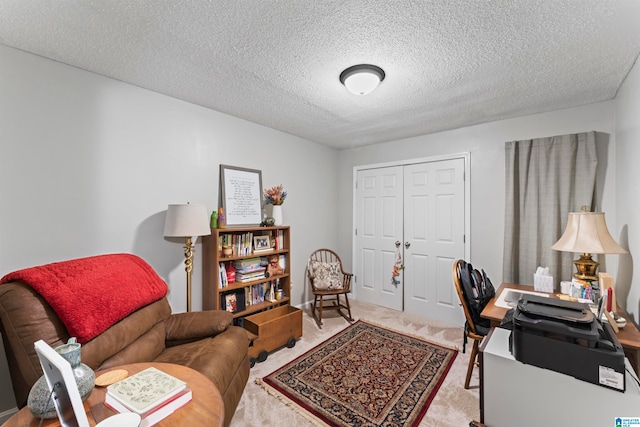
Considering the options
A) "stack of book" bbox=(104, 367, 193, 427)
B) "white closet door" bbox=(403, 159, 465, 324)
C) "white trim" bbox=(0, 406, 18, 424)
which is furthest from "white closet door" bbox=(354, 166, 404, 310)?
"white trim" bbox=(0, 406, 18, 424)

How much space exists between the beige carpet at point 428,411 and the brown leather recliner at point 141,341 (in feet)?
0.62

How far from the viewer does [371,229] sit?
4.05 meters

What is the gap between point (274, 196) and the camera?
3.20 metres

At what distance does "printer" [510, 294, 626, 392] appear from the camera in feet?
2.99

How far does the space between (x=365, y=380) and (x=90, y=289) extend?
203cm

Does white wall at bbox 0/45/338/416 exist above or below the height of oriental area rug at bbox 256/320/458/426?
above

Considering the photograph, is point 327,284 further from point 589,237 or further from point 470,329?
point 589,237

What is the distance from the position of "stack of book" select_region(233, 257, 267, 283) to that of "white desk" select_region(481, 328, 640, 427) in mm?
2232

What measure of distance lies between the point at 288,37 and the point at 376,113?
1439 millimetres

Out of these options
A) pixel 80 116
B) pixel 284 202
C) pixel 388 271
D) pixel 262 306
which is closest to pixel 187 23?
pixel 80 116

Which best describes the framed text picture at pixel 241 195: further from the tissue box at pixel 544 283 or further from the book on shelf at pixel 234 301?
the tissue box at pixel 544 283

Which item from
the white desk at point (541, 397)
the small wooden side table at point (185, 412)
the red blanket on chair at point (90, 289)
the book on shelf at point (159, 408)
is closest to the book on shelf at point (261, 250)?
the red blanket on chair at point (90, 289)

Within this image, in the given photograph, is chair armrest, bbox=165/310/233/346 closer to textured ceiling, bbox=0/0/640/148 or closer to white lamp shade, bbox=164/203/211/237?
white lamp shade, bbox=164/203/211/237

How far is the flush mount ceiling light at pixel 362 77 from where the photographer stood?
1881 millimetres
